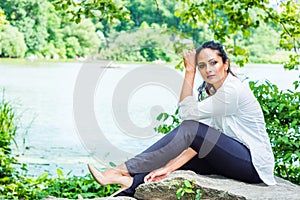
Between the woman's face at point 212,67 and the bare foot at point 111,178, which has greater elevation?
the woman's face at point 212,67

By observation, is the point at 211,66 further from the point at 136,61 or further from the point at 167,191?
the point at 136,61

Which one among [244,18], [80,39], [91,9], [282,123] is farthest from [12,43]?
[282,123]

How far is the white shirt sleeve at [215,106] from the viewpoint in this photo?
2.47 m

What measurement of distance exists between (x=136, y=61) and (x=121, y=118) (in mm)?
1922

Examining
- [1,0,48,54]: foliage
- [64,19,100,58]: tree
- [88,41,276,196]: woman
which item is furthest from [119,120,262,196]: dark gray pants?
[1,0,48,54]: foliage

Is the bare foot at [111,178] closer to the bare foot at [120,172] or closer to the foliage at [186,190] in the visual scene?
the bare foot at [120,172]

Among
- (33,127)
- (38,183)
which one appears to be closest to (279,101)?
(38,183)

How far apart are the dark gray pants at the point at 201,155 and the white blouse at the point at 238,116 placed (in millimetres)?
41

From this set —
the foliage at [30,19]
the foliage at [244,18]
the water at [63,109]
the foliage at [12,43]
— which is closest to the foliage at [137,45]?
the water at [63,109]

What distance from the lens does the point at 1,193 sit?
3.57m

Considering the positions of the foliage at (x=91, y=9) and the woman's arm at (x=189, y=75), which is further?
the foliage at (x=91, y=9)

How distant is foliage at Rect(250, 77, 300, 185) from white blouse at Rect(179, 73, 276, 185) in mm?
571

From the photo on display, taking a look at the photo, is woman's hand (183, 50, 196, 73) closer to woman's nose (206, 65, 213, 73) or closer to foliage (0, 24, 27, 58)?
woman's nose (206, 65, 213, 73)

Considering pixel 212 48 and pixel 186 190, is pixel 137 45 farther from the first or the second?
pixel 186 190
